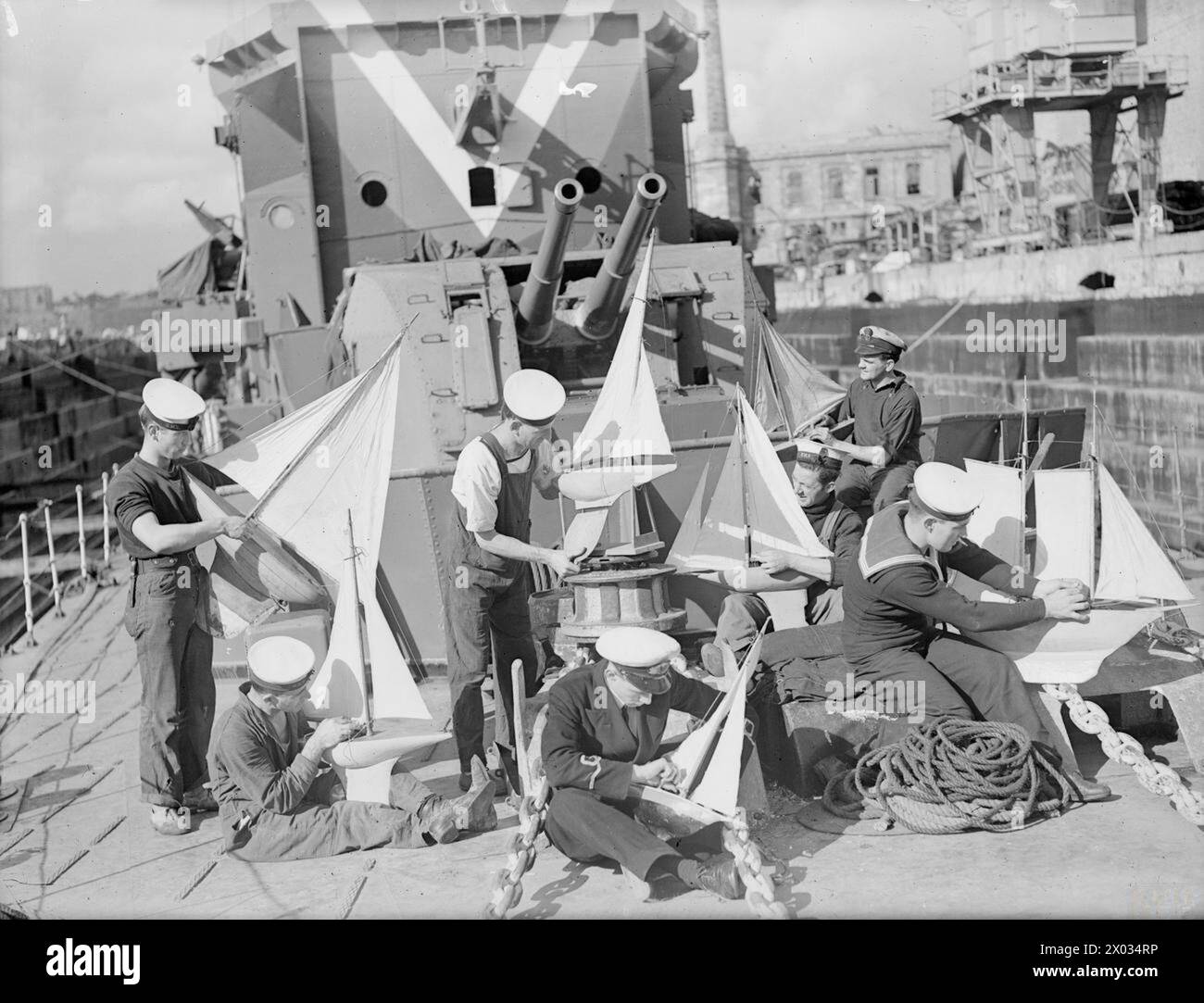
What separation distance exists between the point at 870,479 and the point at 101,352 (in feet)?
97.3

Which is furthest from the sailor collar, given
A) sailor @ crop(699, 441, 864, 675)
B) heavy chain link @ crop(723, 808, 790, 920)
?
heavy chain link @ crop(723, 808, 790, 920)

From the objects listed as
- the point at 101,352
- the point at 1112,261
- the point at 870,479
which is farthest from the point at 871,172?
the point at 870,479

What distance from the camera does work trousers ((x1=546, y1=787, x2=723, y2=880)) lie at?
15.2 ft

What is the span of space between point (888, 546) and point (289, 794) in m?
2.45

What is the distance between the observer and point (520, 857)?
472cm

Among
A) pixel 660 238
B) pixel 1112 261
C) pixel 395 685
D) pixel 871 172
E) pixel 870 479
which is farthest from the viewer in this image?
pixel 871 172

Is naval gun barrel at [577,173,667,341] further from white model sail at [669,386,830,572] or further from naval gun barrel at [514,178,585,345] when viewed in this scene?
white model sail at [669,386,830,572]

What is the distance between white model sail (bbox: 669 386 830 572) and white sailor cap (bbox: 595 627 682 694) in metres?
1.32

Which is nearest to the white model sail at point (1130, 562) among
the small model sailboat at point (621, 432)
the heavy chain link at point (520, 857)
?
the small model sailboat at point (621, 432)

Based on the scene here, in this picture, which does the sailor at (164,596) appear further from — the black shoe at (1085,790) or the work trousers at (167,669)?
the black shoe at (1085,790)

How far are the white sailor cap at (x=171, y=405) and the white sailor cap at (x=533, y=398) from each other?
1236 mm

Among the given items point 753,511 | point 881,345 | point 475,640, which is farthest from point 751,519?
point 475,640

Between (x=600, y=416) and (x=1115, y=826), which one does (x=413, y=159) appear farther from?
(x=1115, y=826)
